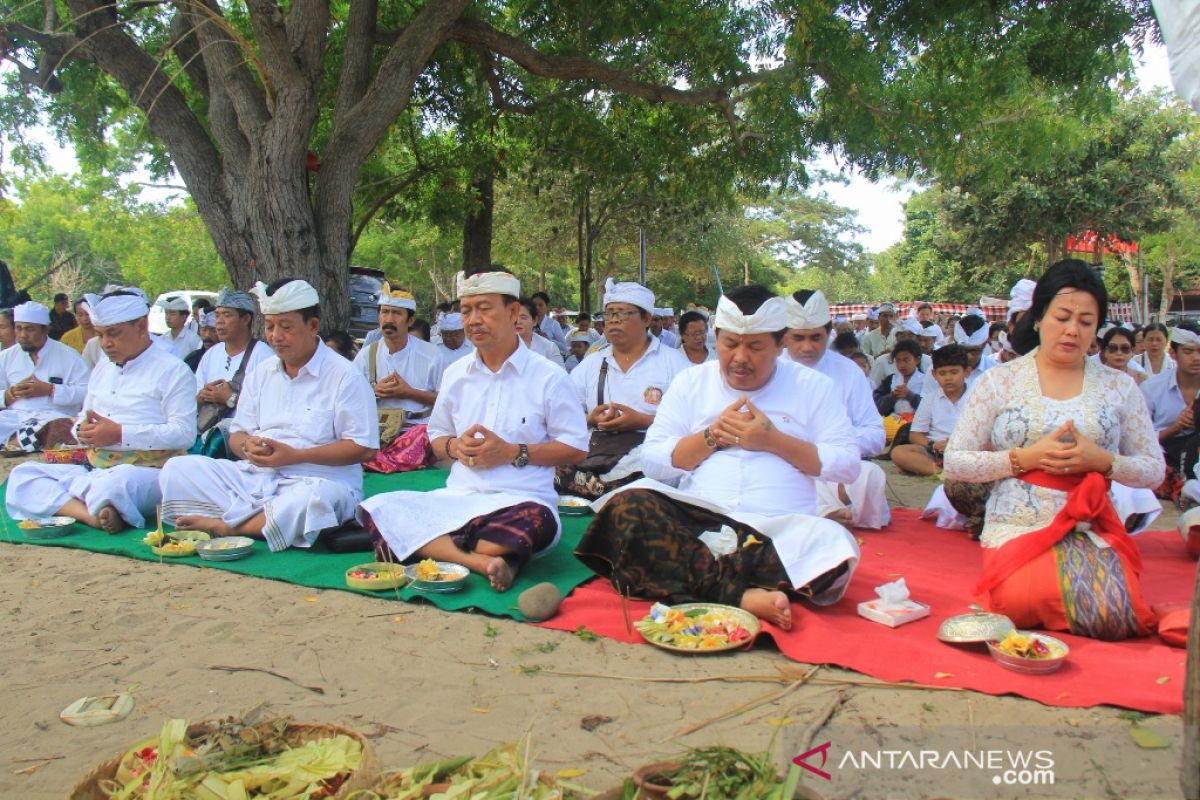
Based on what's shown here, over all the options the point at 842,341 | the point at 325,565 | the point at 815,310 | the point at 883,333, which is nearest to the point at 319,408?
the point at 325,565

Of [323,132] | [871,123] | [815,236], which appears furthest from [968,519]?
[815,236]

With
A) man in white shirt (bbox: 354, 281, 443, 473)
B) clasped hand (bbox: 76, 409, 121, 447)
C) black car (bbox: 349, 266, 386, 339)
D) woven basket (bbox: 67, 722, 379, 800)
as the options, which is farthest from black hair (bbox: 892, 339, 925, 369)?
black car (bbox: 349, 266, 386, 339)

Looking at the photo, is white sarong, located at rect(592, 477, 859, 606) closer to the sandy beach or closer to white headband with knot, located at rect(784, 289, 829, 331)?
the sandy beach

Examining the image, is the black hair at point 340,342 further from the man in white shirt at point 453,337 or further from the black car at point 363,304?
the black car at point 363,304

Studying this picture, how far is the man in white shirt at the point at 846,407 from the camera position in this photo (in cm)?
575

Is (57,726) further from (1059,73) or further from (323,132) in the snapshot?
(323,132)

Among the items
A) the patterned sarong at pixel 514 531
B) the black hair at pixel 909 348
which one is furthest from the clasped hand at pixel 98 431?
the black hair at pixel 909 348

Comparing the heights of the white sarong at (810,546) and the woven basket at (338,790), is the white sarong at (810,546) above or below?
above

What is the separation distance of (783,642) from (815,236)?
41.6 metres

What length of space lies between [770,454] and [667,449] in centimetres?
51

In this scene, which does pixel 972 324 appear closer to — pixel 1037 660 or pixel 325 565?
pixel 1037 660

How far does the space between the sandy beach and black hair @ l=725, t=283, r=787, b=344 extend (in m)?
1.41

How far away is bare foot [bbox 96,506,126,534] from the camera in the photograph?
5781 millimetres

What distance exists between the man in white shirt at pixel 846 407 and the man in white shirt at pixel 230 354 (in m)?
4.14
